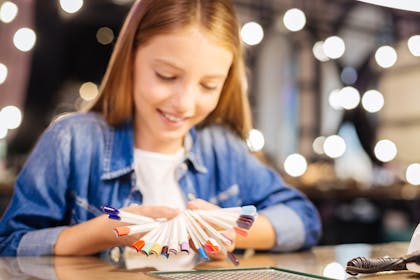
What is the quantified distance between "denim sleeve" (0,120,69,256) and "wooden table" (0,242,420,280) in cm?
8

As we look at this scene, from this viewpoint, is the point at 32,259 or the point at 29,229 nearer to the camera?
the point at 32,259

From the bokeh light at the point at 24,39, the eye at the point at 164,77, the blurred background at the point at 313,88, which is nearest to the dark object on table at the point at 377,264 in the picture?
the eye at the point at 164,77

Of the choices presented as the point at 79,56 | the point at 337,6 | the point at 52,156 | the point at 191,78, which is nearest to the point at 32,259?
the point at 52,156

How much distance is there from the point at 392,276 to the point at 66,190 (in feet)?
2.26

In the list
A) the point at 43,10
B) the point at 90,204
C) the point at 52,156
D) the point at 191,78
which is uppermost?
the point at 43,10

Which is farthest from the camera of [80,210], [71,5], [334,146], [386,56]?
[386,56]

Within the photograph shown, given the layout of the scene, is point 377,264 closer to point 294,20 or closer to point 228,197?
point 228,197

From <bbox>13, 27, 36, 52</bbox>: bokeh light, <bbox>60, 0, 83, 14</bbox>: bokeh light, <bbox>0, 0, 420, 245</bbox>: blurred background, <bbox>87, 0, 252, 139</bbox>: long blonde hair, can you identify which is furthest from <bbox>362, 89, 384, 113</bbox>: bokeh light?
<bbox>87, 0, 252, 139</bbox>: long blonde hair

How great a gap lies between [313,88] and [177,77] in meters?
3.49

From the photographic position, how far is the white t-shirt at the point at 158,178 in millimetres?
1411

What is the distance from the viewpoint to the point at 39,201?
1299mm

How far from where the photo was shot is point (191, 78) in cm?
126

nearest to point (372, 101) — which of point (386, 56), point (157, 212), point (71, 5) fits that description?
point (386, 56)

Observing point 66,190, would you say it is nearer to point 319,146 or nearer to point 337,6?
point 319,146
